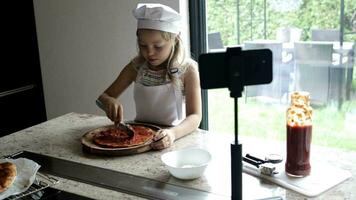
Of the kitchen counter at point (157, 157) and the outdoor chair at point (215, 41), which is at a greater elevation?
the outdoor chair at point (215, 41)

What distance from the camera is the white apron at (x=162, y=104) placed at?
5.26ft

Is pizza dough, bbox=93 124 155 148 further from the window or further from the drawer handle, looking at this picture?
the drawer handle

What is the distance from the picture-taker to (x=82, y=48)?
105 inches

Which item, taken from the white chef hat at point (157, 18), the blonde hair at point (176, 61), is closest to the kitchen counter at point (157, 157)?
the blonde hair at point (176, 61)

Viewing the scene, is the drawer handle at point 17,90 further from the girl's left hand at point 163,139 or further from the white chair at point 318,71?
the white chair at point 318,71

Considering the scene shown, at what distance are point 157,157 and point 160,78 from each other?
51 centimetres

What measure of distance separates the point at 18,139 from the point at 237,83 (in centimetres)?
97

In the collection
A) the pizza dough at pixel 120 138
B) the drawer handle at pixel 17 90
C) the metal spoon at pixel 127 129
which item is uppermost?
the metal spoon at pixel 127 129

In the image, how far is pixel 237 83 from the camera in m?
0.77

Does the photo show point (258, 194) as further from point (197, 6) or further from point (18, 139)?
point (197, 6)

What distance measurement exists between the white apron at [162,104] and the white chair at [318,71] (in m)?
0.84

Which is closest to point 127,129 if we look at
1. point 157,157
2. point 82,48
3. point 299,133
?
point 157,157

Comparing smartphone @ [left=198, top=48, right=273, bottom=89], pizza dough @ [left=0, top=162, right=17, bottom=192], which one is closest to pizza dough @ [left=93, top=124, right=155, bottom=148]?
pizza dough @ [left=0, top=162, right=17, bottom=192]

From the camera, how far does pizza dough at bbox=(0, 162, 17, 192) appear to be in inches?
37.8
